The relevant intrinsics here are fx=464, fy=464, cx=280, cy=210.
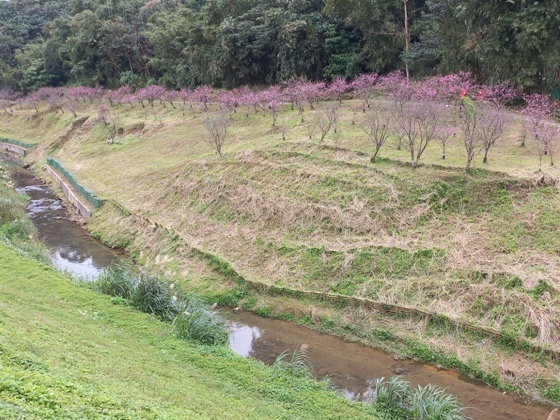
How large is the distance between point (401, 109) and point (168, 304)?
15.9 m

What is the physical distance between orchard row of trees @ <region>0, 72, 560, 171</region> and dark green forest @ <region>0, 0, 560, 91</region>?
1807 mm

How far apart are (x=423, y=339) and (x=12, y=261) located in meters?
13.8

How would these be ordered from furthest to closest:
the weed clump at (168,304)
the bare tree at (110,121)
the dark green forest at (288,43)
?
the bare tree at (110,121), the dark green forest at (288,43), the weed clump at (168,304)

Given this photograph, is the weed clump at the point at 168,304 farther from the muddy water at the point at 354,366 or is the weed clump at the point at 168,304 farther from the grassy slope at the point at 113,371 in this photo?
the muddy water at the point at 354,366

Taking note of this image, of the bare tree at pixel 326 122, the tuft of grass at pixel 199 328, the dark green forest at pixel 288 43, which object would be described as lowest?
the tuft of grass at pixel 199 328

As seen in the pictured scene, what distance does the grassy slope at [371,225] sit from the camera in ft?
46.5

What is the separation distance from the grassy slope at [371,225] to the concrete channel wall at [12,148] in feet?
87.6

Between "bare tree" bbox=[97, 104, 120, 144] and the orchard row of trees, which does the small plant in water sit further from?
"bare tree" bbox=[97, 104, 120, 144]

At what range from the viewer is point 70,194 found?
31453 millimetres

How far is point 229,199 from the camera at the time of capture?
2292cm

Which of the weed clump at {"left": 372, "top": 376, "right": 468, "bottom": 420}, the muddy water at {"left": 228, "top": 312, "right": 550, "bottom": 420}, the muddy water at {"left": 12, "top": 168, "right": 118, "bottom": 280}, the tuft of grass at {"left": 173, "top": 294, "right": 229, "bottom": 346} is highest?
the tuft of grass at {"left": 173, "top": 294, "right": 229, "bottom": 346}

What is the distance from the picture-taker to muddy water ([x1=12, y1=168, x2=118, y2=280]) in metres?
21.4

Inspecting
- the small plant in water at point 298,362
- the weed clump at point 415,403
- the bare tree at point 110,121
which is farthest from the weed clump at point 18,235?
the bare tree at point 110,121

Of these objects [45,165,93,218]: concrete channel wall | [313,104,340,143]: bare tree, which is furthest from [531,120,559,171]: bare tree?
[45,165,93,218]: concrete channel wall
